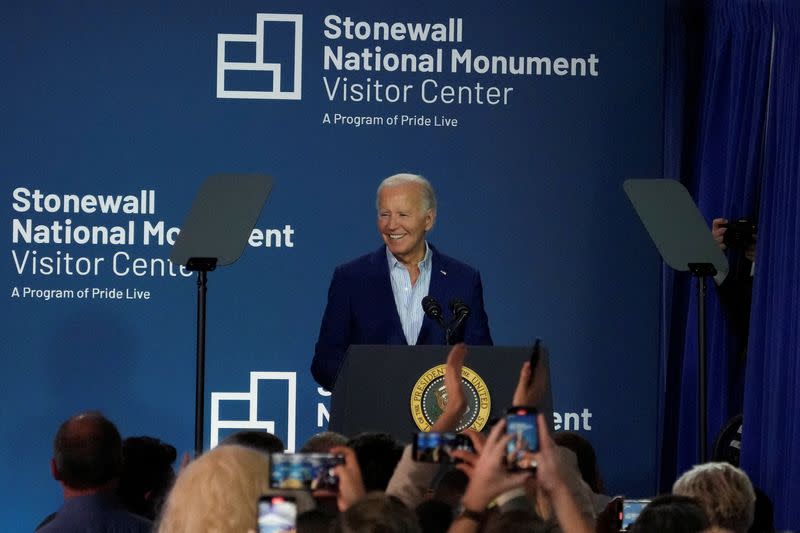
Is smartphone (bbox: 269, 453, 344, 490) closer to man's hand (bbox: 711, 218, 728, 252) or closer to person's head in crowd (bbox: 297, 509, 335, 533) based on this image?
person's head in crowd (bbox: 297, 509, 335, 533)

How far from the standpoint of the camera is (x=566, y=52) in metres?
7.63

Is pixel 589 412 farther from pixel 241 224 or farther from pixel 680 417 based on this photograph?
pixel 241 224

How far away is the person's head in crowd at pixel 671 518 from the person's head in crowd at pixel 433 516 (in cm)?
46

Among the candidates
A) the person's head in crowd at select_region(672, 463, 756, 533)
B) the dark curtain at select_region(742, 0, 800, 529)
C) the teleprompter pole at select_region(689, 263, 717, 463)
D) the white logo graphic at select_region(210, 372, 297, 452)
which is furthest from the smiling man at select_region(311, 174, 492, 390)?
the white logo graphic at select_region(210, 372, 297, 452)

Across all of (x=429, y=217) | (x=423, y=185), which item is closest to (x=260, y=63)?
(x=423, y=185)

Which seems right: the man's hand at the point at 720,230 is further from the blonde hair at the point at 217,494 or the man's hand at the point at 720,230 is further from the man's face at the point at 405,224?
the blonde hair at the point at 217,494

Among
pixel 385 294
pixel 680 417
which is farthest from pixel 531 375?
pixel 680 417

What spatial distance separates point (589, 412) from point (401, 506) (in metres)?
5.40

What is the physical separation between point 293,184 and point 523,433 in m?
5.17

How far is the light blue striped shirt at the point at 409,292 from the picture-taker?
5848 millimetres

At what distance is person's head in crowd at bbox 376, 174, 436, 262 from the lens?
6.05 m

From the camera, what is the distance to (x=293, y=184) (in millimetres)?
7531

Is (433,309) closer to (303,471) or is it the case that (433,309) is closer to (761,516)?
(761,516)

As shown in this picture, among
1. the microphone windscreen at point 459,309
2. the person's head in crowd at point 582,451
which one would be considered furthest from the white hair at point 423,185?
the person's head in crowd at point 582,451
